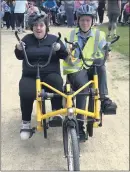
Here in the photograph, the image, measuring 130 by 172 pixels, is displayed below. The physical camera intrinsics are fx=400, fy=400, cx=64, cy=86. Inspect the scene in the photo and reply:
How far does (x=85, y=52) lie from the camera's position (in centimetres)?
506

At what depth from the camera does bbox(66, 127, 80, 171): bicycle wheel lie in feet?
12.9

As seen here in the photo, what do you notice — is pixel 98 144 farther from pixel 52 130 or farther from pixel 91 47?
pixel 91 47

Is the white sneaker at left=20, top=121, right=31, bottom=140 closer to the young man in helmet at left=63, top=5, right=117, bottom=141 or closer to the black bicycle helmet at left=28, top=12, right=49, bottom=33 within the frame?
the young man in helmet at left=63, top=5, right=117, bottom=141

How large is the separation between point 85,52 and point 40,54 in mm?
590

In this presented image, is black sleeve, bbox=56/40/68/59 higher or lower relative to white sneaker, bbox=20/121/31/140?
higher

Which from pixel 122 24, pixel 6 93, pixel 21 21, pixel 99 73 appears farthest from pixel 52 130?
pixel 122 24

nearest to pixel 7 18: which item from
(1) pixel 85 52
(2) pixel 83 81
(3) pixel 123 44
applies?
(3) pixel 123 44

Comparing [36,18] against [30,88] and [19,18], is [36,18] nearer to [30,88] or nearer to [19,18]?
[30,88]

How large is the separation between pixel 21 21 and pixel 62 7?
4.82 m

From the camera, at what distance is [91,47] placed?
16.7 ft

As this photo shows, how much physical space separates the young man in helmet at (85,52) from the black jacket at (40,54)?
0.14m

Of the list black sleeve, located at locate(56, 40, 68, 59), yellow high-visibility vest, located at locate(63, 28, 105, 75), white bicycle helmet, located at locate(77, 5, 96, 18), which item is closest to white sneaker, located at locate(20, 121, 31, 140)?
yellow high-visibility vest, located at locate(63, 28, 105, 75)

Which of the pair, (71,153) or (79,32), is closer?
(71,153)

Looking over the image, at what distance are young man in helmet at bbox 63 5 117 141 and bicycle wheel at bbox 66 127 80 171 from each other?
30.6 inches
